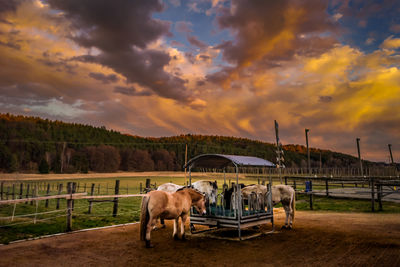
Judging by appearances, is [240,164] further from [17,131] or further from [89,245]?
[17,131]

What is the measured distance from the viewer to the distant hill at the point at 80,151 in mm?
77688

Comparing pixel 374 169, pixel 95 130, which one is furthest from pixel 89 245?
pixel 95 130

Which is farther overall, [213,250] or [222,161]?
[222,161]

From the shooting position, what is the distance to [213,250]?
7.27m

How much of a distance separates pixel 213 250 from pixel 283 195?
4.85 m

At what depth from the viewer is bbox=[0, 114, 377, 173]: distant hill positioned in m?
77.7

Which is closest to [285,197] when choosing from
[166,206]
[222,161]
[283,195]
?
[283,195]

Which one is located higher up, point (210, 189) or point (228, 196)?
point (210, 189)

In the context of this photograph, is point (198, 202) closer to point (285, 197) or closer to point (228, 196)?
point (228, 196)

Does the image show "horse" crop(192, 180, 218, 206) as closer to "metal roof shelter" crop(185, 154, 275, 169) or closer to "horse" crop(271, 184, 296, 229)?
"metal roof shelter" crop(185, 154, 275, 169)

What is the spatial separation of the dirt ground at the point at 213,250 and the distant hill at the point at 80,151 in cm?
5542

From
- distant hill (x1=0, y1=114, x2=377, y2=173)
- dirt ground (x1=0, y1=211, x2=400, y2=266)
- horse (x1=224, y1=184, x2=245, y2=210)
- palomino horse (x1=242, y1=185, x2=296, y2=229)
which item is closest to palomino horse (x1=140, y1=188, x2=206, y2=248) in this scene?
dirt ground (x1=0, y1=211, x2=400, y2=266)

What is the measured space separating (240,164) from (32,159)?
89.5 meters

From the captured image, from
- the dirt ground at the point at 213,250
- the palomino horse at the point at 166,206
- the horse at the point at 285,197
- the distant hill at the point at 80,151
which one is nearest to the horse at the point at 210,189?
the palomino horse at the point at 166,206
